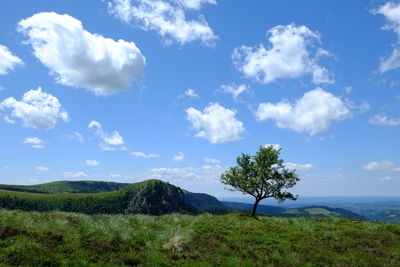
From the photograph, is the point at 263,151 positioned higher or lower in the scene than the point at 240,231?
higher

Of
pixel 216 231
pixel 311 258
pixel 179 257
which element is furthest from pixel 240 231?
pixel 179 257

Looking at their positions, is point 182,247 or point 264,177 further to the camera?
point 264,177

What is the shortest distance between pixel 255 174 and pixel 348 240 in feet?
77.5

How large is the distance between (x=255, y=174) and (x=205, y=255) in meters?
29.7

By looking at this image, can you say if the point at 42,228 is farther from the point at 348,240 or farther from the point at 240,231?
the point at 348,240

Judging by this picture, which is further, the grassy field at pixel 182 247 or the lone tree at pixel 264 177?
the lone tree at pixel 264 177

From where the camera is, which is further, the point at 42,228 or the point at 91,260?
the point at 42,228

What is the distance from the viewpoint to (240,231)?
19.0 metres

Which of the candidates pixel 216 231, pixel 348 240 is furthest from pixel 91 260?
pixel 348 240

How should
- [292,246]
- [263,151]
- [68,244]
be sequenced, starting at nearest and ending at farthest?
[68,244]
[292,246]
[263,151]

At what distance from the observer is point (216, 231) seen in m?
18.8

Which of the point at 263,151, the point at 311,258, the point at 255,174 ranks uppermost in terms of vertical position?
the point at 263,151

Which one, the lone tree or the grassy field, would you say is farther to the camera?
the lone tree

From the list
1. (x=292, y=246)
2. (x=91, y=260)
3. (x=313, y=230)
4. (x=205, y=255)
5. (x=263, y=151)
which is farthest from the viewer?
(x=263, y=151)
